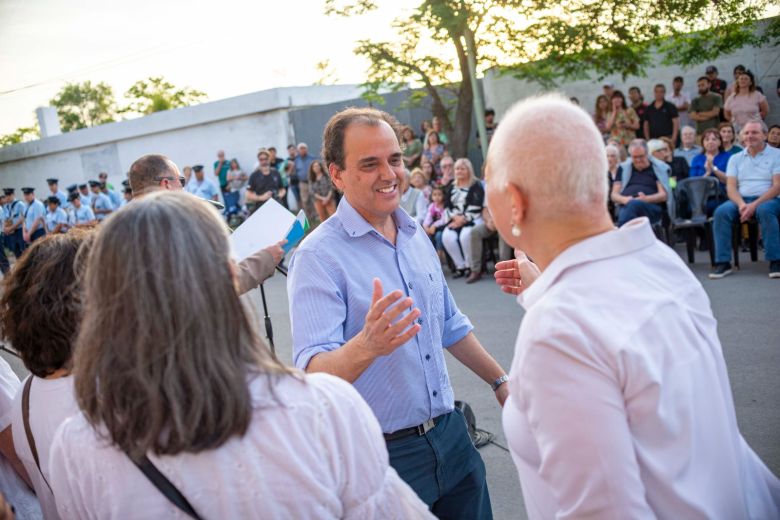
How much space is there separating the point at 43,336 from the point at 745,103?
1188cm

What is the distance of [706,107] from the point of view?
40.9 ft

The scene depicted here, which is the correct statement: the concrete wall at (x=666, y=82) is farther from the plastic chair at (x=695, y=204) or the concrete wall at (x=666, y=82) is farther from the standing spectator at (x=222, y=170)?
the standing spectator at (x=222, y=170)

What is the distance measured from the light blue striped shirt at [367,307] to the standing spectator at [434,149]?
417 inches

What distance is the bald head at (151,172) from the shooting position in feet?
14.4

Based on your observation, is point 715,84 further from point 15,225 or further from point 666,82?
point 15,225

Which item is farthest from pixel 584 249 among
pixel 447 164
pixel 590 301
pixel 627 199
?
pixel 447 164

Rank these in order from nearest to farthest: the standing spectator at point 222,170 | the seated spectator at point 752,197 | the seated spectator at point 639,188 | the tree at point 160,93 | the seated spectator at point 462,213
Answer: the seated spectator at point 752,197 → the seated spectator at point 639,188 → the seated spectator at point 462,213 → the standing spectator at point 222,170 → the tree at point 160,93

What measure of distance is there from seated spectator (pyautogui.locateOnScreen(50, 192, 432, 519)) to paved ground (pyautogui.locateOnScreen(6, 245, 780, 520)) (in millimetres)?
2574

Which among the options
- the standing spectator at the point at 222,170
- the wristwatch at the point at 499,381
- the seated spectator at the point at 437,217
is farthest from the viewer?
the standing spectator at the point at 222,170

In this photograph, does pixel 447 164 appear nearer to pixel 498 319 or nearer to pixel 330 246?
pixel 498 319

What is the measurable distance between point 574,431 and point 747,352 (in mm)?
4870

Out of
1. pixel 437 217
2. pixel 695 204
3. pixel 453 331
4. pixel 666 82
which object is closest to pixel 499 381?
pixel 453 331

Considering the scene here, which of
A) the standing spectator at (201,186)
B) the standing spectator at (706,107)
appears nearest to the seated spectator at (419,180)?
the standing spectator at (706,107)

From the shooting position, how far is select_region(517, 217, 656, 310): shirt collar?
156 centimetres
